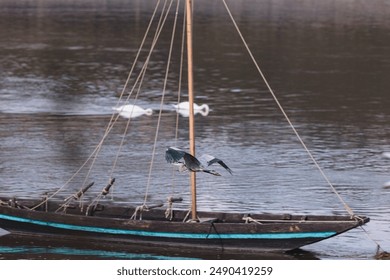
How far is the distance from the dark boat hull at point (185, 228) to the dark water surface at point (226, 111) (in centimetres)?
150

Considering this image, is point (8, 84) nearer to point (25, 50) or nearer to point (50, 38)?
point (25, 50)

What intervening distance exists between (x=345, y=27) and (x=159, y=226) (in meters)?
61.1

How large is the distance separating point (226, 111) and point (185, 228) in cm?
2299

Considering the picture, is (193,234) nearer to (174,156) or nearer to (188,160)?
(188,160)

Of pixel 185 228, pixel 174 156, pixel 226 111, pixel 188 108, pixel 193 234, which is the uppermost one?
pixel 174 156

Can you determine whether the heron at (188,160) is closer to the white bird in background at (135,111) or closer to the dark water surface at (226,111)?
the dark water surface at (226,111)

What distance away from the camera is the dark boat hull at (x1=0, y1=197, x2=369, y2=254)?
88.6ft

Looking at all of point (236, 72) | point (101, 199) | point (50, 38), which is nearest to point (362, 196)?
point (101, 199)

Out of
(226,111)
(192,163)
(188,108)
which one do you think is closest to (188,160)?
(192,163)

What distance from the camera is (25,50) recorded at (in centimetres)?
7125

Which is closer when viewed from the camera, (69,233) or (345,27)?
(69,233)

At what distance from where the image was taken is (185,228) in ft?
89.9
